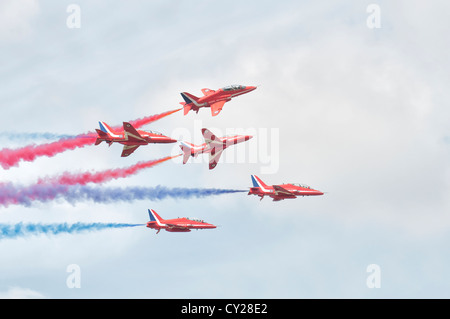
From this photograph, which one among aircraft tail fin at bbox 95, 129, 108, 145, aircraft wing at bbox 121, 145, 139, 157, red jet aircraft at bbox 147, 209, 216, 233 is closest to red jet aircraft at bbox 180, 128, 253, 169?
aircraft wing at bbox 121, 145, 139, 157

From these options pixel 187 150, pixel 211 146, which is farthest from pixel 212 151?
pixel 187 150

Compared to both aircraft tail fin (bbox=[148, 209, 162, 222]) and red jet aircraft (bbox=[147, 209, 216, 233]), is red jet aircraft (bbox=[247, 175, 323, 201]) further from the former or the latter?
aircraft tail fin (bbox=[148, 209, 162, 222])

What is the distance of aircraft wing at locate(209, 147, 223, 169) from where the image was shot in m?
166

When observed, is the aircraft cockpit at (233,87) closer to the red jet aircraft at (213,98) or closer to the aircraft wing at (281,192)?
the red jet aircraft at (213,98)

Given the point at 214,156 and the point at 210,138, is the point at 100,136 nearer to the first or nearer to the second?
the point at 210,138

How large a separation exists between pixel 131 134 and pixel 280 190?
22.1 metres

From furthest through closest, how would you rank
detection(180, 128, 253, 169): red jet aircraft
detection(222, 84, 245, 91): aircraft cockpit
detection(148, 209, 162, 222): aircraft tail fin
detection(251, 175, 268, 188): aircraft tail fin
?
detection(148, 209, 162, 222): aircraft tail fin, detection(222, 84, 245, 91): aircraft cockpit, detection(180, 128, 253, 169): red jet aircraft, detection(251, 175, 268, 188): aircraft tail fin

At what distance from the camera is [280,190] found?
163500 mm

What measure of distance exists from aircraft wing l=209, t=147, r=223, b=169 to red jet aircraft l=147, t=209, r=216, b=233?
26.7 ft

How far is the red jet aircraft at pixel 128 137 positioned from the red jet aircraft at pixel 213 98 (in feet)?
21.3

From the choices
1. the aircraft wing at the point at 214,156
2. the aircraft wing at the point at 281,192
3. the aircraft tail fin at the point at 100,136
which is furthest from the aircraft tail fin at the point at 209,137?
the aircraft tail fin at the point at 100,136

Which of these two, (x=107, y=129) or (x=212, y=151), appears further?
(x=212, y=151)

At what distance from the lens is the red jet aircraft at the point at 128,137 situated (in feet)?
512
